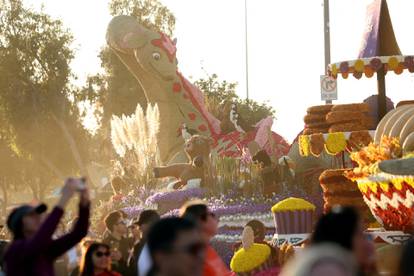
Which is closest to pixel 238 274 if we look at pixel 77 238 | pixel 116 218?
Result: pixel 116 218

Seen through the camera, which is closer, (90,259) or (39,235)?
(39,235)

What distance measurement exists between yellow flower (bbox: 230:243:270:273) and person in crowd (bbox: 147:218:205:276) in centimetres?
1155

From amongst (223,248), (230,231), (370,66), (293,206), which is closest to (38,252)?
(293,206)

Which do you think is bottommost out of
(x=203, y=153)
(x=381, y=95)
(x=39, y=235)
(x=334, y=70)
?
(x=39, y=235)

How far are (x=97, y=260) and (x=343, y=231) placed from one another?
414cm

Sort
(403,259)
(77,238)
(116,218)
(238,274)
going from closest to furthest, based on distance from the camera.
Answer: (403,259) → (77,238) → (116,218) → (238,274)

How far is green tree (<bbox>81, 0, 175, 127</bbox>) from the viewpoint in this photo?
62750 mm

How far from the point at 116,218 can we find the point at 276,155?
2576 centimetres

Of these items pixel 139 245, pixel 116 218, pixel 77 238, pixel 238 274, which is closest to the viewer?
pixel 77 238

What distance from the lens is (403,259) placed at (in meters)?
6.14

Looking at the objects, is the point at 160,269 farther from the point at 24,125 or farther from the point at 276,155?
the point at 24,125

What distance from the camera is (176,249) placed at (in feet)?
20.2

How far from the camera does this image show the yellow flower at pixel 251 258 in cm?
1780

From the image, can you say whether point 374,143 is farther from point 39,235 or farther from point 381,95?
point 39,235
